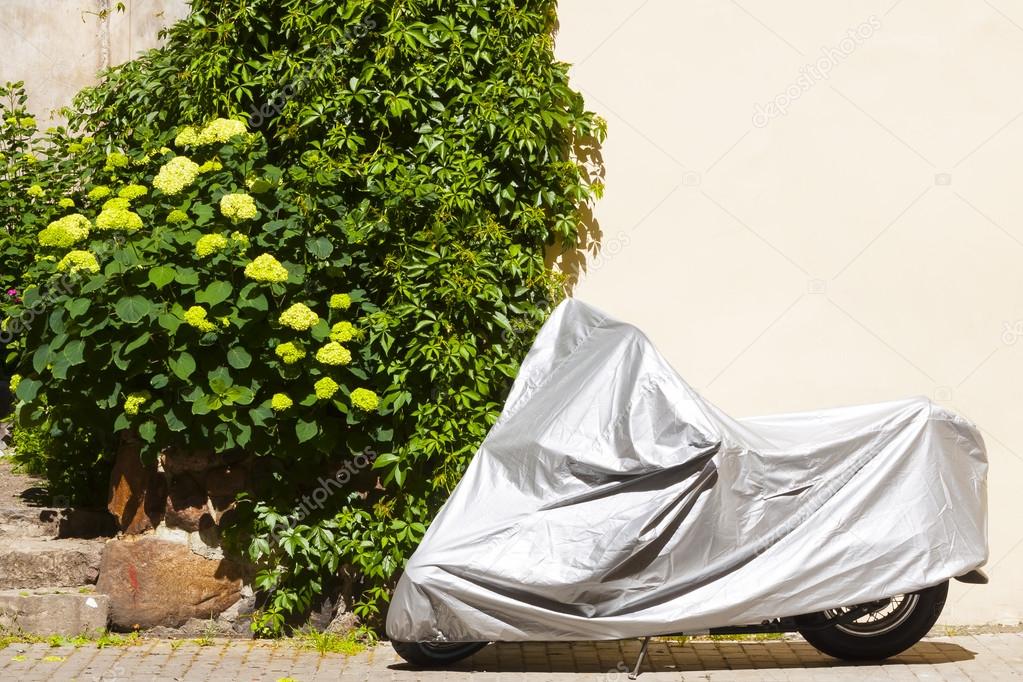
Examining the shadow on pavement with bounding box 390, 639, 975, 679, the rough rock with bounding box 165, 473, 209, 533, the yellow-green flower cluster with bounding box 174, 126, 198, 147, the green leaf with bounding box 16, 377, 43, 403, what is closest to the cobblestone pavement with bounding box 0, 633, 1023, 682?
the shadow on pavement with bounding box 390, 639, 975, 679

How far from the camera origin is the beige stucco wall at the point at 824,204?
664cm

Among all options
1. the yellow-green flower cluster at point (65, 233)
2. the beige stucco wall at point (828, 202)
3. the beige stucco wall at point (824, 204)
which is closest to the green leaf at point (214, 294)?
the yellow-green flower cluster at point (65, 233)

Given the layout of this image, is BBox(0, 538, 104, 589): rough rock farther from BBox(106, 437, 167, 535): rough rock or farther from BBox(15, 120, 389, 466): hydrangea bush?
BBox(15, 120, 389, 466): hydrangea bush

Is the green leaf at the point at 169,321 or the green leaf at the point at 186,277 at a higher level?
the green leaf at the point at 186,277

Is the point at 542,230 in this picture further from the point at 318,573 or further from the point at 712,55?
the point at 318,573

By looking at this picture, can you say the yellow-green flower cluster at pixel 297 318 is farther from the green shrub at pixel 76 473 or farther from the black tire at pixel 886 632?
the black tire at pixel 886 632

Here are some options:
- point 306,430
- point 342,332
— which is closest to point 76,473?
point 306,430

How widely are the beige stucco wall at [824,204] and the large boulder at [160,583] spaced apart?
2754 millimetres

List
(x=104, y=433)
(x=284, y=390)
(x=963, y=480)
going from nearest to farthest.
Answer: (x=963, y=480), (x=284, y=390), (x=104, y=433)

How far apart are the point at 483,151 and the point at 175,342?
2120mm

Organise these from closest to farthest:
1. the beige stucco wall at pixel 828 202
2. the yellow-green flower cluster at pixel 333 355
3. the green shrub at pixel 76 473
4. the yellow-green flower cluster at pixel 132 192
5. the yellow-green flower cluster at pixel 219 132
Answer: the yellow-green flower cluster at pixel 333 355 → the yellow-green flower cluster at pixel 132 192 → the yellow-green flower cluster at pixel 219 132 → the beige stucco wall at pixel 828 202 → the green shrub at pixel 76 473

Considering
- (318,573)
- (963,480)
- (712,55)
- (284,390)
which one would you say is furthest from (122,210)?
(963,480)

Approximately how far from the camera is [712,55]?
6762 mm

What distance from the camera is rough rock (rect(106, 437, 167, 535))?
6.42m
